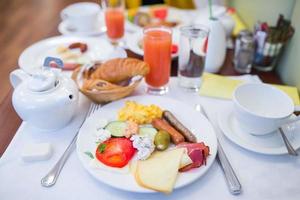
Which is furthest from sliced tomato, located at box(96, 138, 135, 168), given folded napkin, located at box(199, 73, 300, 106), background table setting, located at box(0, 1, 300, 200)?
folded napkin, located at box(199, 73, 300, 106)

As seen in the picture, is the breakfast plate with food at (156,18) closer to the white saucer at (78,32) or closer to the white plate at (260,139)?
the white saucer at (78,32)

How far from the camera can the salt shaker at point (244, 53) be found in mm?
1012

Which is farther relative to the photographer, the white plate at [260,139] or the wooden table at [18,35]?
the wooden table at [18,35]

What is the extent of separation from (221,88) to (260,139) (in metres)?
0.26

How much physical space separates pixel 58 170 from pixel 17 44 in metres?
0.83

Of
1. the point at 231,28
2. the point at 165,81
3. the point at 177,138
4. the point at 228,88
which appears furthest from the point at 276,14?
the point at 177,138

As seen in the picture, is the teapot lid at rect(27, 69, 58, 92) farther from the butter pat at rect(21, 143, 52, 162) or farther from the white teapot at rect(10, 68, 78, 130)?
the butter pat at rect(21, 143, 52, 162)

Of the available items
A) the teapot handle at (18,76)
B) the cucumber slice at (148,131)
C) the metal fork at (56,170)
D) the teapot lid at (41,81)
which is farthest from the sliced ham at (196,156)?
the teapot handle at (18,76)

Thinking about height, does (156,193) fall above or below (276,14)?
Answer: below

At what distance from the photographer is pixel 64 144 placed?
0.72 m

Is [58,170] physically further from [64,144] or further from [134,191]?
[134,191]

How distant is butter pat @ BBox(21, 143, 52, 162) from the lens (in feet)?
2.15

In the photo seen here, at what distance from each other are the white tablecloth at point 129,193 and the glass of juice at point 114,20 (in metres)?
0.60

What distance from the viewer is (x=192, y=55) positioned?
0.93 meters
